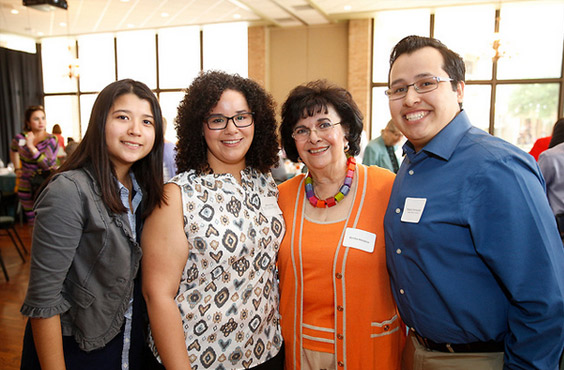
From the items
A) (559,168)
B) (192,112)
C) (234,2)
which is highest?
(234,2)

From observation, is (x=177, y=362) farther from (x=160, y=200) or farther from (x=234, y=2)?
(x=234, y=2)

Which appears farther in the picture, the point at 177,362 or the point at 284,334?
the point at 284,334

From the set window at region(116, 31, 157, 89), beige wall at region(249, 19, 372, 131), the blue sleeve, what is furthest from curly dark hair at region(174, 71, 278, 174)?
window at region(116, 31, 157, 89)

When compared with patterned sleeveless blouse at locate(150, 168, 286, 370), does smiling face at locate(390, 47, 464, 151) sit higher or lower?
higher

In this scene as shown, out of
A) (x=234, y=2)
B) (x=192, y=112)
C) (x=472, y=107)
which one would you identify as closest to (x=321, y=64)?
(x=234, y=2)

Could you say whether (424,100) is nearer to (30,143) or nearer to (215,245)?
(215,245)

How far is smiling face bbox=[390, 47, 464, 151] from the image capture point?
1357 millimetres

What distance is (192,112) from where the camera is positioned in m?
1.57

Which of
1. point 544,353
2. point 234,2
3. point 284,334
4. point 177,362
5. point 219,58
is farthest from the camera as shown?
point 219,58

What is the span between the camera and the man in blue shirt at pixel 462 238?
3.72ft

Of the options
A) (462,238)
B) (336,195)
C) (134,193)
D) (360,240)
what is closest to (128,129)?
(134,193)

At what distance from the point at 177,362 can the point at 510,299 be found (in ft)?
3.63

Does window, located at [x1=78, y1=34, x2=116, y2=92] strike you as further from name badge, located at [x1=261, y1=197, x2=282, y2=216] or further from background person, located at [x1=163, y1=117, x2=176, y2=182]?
name badge, located at [x1=261, y1=197, x2=282, y2=216]

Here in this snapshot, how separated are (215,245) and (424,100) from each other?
898 mm
